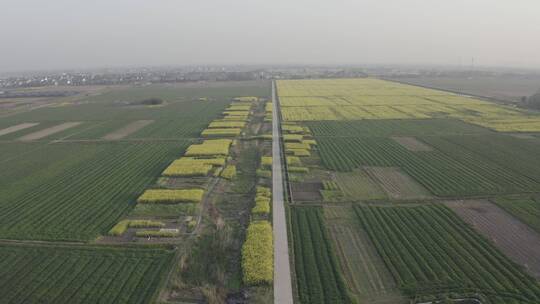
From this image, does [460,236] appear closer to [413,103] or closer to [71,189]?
[71,189]

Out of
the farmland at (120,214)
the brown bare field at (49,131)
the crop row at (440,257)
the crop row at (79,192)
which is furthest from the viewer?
the brown bare field at (49,131)

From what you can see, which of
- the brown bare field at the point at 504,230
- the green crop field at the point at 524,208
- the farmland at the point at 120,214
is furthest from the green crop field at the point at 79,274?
the green crop field at the point at 524,208

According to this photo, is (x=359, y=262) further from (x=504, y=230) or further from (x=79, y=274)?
(x=79, y=274)

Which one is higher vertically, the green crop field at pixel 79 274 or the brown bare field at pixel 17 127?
the brown bare field at pixel 17 127

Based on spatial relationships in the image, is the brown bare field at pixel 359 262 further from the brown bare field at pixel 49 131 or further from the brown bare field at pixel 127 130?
the brown bare field at pixel 49 131

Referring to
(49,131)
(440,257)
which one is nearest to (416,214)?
(440,257)

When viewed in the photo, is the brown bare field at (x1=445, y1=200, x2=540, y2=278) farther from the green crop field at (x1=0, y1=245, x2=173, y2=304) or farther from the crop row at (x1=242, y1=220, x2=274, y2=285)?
the green crop field at (x1=0, y1=245, x2=173, y2=304)

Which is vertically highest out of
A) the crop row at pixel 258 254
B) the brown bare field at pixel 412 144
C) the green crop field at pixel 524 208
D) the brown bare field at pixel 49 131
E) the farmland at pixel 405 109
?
the farmland at pixel 405 109

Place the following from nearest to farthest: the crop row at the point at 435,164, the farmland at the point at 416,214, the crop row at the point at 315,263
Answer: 1. the crop row at the point at 315,263
2. the farmland at the point at 416,214
3. the crop row at the point at 435,164

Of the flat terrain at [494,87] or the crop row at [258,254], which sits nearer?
the crop row at [258,254]
